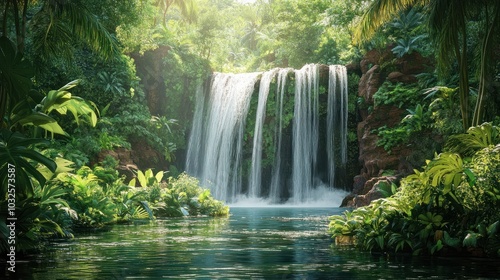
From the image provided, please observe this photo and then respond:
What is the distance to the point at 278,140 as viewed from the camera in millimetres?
32906

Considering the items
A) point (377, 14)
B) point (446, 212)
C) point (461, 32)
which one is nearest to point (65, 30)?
point (377, 14)

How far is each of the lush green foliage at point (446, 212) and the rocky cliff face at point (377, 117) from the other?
49.8ft

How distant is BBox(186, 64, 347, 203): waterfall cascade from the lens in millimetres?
31625

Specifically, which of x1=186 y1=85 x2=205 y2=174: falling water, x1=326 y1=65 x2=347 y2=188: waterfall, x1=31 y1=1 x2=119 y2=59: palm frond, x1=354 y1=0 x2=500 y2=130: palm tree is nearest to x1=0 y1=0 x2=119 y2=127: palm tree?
x1=31 y1=1 x2=119 y2=59: palm frond

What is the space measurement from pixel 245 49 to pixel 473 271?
2262 inches

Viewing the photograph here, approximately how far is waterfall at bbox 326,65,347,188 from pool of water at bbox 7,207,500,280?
63.0 ft

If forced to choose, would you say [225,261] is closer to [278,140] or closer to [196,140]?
[278,140]

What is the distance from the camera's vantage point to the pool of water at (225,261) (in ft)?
24.0

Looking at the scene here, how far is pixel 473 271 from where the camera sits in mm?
7664

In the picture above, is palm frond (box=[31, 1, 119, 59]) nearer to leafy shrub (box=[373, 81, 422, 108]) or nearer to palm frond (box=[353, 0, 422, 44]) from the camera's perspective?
palm frond (box=[353, 0, 422, 44])

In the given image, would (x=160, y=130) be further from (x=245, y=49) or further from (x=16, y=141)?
(x=245, y=49)

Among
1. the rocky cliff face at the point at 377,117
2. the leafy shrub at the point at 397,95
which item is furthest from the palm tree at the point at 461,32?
the leafy shrub at the point at 397,95

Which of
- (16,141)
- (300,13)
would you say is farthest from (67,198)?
(300,13)

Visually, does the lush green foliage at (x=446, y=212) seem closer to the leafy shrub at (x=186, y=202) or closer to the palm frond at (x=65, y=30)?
the palm frond at (x=65, y=30)
